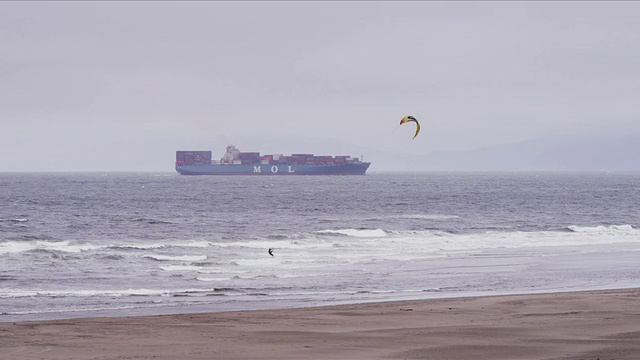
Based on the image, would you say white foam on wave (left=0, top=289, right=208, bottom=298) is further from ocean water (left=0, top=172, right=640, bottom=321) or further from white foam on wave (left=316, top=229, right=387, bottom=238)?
white foam on wave (left=316, top=229, right=387, bottom=238)

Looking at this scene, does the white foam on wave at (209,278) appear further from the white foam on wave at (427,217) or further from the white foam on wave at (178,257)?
the white foam on wave at (427,217)

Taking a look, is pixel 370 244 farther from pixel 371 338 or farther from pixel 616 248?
pixel 371 338

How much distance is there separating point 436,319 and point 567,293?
17.3 feet

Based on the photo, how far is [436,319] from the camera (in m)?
15.6

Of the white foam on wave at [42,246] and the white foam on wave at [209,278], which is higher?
the white foam on wave at [209,278]

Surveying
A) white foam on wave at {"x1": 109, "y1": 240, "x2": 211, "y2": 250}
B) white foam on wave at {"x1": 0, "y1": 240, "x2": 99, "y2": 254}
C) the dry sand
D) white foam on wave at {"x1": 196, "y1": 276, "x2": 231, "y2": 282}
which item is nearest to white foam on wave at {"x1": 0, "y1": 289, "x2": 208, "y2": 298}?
white foam on wave at {"x1": 196, "y1": 276, "x2": 231, "y2": 282}

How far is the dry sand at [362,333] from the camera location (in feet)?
40.1

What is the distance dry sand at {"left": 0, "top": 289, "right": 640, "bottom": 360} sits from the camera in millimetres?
12227

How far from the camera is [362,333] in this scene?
1397cm

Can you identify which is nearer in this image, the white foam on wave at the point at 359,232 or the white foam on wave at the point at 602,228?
the white foam on wave at the point at 359,232

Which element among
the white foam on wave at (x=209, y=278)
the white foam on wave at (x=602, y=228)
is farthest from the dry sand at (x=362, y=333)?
the white foam on wave at (x=602, y=228)

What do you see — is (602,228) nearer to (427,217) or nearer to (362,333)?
(427,217)

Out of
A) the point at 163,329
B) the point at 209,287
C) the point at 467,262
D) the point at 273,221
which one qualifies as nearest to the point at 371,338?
the point at 163,329

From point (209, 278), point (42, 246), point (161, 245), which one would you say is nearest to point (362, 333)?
point (209, 278)
